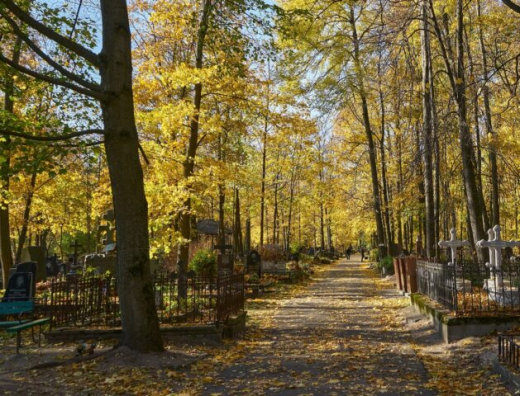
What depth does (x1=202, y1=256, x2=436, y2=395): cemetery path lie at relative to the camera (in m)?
6.00

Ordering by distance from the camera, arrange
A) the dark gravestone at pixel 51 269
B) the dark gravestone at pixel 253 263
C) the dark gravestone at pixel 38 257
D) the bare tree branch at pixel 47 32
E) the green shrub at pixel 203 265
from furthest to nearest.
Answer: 1. the dark gravestone at pixel 51 269
2. the dark gravestone at pixel 253 263
3. the dark gravestone at pixel 38 257
4. the green shrub at pixel 203 265
5. the bare tree branch at pixel 47 32

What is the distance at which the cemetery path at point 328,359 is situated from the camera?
19.7ft

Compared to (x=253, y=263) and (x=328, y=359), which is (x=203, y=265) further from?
(x=328, y=359)

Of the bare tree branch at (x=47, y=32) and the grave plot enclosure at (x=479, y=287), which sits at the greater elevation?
the bare tree branch at (x=47, y=32)

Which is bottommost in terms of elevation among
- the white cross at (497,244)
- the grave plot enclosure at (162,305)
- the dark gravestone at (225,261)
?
the grave plot enclosure at (162,305)

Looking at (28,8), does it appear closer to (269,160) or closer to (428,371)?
(428,371)

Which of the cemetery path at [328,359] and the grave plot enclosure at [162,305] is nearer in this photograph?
the cemetery path at [328,359]

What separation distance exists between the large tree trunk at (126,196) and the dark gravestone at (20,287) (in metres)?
3.69

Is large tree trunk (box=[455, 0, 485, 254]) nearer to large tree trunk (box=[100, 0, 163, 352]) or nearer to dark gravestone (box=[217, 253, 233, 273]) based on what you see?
dark gravestone (box=[217, 253, 233, 273])

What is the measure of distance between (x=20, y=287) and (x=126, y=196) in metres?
4.35

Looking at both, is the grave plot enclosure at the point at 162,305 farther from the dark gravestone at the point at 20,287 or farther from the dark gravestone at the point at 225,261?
the dark gravestone at the point at 225,261

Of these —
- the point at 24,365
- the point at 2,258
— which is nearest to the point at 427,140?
the point at 24,365

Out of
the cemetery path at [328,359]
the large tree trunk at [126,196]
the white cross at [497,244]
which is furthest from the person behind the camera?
the white cross at [497,244]

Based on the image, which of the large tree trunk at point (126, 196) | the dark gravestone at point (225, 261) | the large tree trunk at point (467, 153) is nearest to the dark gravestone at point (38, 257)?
the dark gravestone at point (225, 261)
